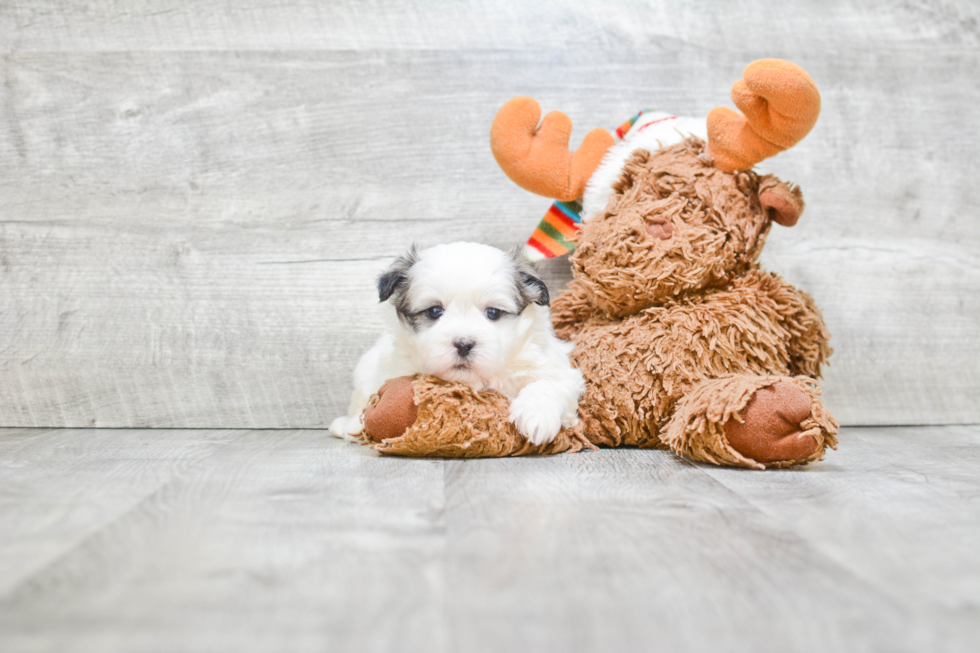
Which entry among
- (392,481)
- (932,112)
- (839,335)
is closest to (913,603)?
(392,481)

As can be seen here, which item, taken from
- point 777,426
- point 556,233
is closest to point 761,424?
point 777,426

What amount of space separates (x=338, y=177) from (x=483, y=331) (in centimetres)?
92

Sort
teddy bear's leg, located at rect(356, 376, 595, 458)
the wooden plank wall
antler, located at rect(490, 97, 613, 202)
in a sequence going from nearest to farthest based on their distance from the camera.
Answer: teddy bear's leg, located at rect(356, 376, 595, 458) < antler, located at rect(490, 97, 613, 202) < the wooden plank wall

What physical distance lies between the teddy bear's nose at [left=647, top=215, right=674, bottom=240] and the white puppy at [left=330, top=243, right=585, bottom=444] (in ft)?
1.03

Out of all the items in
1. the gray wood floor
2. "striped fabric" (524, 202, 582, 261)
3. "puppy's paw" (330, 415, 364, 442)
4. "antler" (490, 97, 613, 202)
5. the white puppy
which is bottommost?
"puppy's paw" (330, 415, 364, 442)

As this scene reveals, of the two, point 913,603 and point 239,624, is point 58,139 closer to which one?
point 239,624

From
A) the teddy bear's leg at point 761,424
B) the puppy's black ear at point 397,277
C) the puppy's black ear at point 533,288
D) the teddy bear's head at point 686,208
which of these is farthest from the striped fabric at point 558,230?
the teddy bear's leg at point 761,424

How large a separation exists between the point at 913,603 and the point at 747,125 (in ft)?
4.01

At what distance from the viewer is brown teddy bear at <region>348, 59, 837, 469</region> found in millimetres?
1528

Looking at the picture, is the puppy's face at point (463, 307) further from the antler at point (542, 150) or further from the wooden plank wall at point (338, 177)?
the wooden plank wall at point (338, 177)

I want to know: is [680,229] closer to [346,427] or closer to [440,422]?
[440,422]

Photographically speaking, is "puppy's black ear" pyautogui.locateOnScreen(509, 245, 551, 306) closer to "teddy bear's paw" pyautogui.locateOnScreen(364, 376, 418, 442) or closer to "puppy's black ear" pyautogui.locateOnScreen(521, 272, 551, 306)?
"puppy's black ear" pyautogui.locateOnScreen(521, 272, 551, 306)

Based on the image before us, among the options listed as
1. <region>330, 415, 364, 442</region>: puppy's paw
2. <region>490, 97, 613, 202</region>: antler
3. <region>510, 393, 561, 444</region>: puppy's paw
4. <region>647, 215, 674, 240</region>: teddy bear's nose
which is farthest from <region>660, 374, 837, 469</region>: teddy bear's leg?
<region>330, 415, 364, 442</region>: puppy's paw

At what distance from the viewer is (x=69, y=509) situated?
46.6 inches
